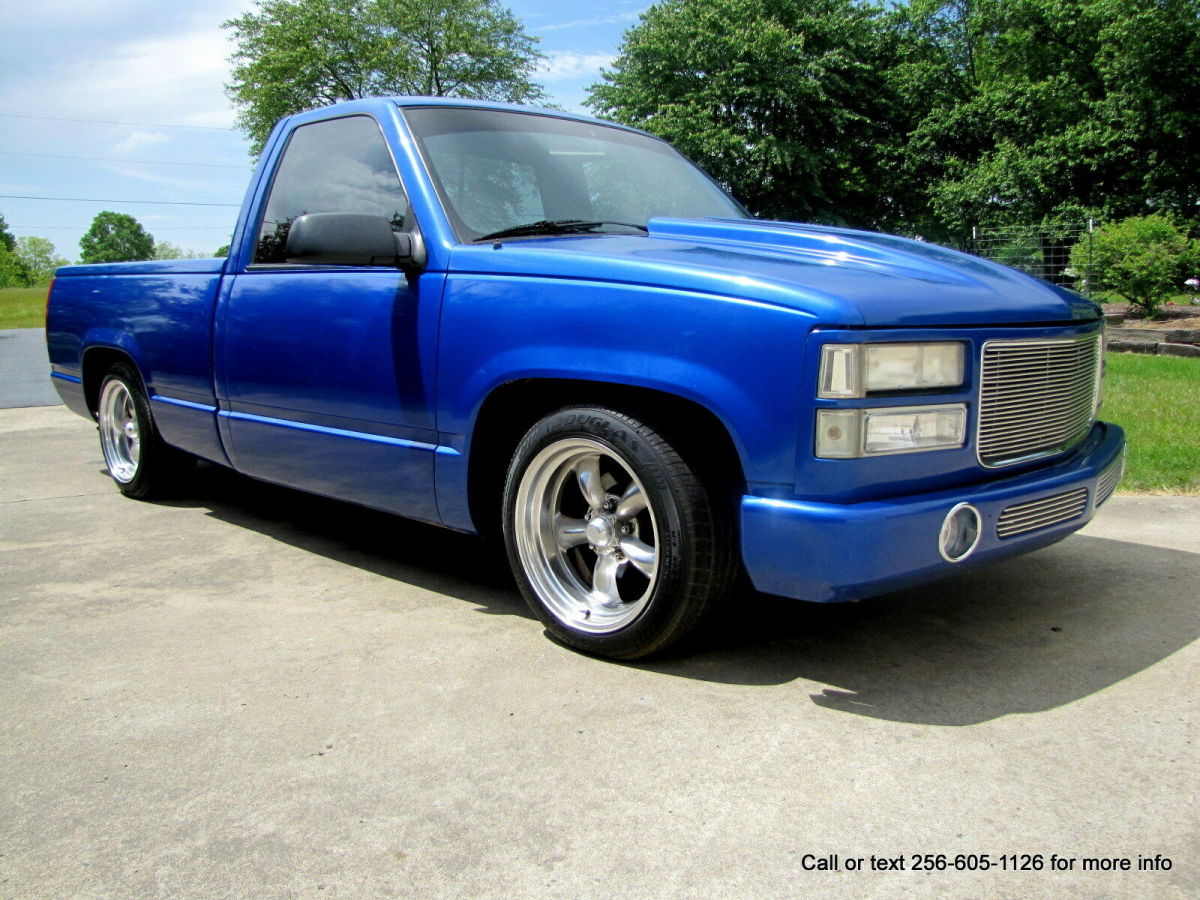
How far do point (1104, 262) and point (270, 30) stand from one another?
133 ft

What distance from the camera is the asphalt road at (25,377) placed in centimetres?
1005

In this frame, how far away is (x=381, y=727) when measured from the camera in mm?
2686

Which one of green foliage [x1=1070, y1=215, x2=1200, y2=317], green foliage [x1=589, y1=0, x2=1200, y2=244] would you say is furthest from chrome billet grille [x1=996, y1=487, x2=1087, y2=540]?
green foliage [x1=589, y1=0, x2=1200, y2=244]

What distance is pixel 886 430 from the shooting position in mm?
2586

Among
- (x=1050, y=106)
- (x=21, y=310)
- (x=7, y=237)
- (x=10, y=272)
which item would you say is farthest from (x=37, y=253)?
(x=1050, y=106)

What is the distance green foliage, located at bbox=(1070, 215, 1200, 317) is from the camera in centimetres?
1459

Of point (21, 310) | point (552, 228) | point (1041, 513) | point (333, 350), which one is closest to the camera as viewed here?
→ point (1041, 513)

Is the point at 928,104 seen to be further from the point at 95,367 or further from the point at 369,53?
the point at 95,367

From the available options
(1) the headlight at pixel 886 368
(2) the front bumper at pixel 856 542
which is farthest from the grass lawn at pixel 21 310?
(1) the headlight at pixel 886 368

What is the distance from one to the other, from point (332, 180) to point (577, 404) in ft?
5.64

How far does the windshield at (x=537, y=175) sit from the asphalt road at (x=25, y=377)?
25.0 feet

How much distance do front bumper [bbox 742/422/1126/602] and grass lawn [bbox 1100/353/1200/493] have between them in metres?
3.11

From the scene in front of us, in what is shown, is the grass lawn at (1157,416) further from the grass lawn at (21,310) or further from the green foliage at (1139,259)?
the grass lawn at (21,310)

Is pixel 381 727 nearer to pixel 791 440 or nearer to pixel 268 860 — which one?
pixel 268 860
